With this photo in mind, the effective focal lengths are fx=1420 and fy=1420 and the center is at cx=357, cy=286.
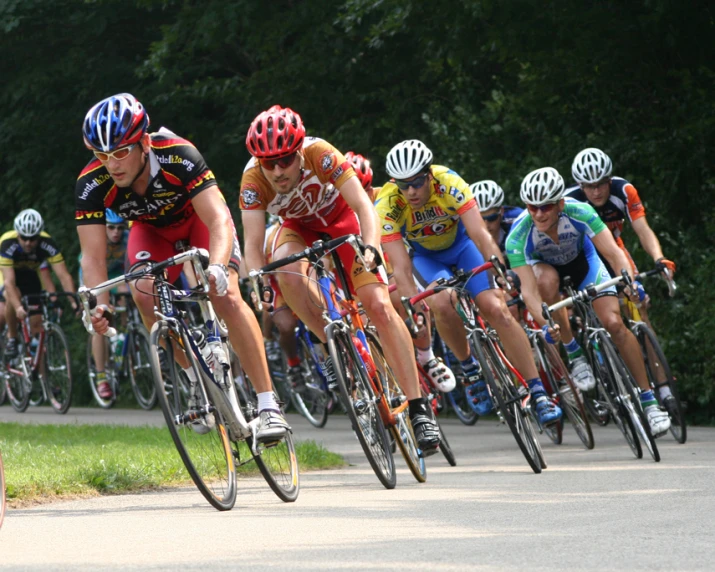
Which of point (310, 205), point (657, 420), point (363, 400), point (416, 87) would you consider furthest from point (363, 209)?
point (416, 87)

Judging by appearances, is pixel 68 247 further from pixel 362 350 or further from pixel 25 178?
pixel 362 350

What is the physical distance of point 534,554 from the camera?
541 centimetres

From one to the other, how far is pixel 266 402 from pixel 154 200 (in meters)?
1.23

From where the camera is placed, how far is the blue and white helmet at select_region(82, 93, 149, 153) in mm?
7059

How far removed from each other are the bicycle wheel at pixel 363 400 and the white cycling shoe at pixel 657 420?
2.53m

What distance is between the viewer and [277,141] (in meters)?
7.98

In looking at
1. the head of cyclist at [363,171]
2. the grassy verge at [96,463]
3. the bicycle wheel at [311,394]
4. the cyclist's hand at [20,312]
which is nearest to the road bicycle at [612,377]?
the head of cyclist at [363,171]

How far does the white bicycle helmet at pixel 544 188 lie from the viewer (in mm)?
10328

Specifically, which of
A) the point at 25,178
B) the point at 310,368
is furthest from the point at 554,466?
the point at 25,178

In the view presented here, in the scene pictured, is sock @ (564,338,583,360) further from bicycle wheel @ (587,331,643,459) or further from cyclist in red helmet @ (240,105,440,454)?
cyclist in red helmet @ (240,105,440,454)

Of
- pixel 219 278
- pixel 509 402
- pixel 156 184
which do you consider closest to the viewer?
pixel 219 278

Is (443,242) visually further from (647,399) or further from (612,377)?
(647,399)

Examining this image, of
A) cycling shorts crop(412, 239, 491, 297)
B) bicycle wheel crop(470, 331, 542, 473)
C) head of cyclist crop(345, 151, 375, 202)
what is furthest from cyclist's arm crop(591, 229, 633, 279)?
head of cyclist crop(345, 151, 375, 202)

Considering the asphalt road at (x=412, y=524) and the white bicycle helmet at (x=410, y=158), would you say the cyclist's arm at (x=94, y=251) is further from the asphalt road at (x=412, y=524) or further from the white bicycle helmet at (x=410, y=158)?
the white bicycle helmet at (x=410, y=158)
